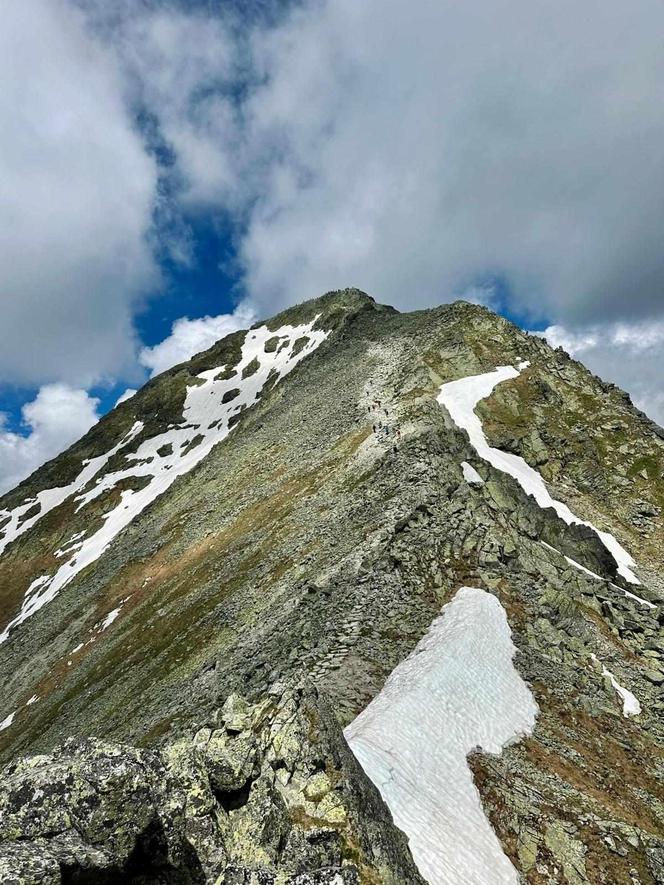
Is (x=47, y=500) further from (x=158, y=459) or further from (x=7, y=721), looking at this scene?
(x=7, y=721)

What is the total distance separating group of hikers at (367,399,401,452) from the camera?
42688mm

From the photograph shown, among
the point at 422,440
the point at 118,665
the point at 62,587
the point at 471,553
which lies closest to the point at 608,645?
the point at 471,553

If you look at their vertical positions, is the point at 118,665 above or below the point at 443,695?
below

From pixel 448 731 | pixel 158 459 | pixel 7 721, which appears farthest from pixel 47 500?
pixel 448 731

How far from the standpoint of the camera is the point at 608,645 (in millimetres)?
26344

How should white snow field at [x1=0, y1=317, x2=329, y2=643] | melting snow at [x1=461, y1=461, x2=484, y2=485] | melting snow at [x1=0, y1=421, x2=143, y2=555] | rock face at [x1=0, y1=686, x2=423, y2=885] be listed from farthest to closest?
melting snow at [x1=0, y1=421, x2=143, y2=555] < white snow field at [x1=0, y1=317, x2=329, y2=643] < melting snow at [x1=461, y1=461, x2=484, y2=485] < rock face at [x1=0, y1=686, x2=423, y2=885]

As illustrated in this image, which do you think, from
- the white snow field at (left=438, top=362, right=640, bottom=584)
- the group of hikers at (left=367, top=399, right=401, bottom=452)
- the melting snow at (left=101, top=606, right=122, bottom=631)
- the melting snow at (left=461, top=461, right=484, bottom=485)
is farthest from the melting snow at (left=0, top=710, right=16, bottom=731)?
the white snow field at (left=438, top=362, right=640, bottom=584)

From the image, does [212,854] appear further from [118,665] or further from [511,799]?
[118,665]

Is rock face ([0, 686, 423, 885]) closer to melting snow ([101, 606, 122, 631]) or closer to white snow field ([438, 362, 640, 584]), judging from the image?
white snow field ([438, 362, 640, 584])

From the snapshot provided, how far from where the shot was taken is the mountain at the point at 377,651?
9719 mm

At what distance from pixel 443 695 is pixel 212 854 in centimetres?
1108

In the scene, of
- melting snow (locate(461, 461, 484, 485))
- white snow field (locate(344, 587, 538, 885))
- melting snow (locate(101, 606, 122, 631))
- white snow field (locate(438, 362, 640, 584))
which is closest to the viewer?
white snow field (locate(344, 587, 538, 885))

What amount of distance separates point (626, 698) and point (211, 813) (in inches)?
819

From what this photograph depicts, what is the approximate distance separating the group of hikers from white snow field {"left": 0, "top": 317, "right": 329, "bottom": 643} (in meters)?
37.8
